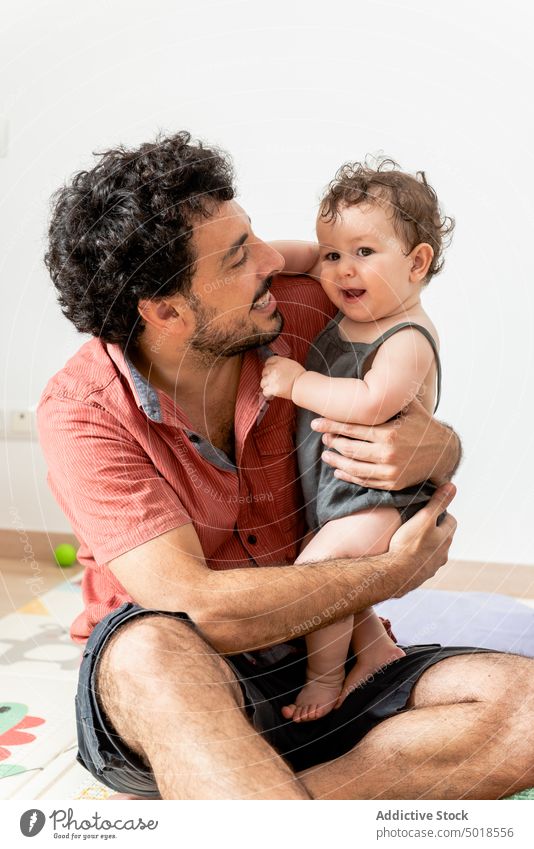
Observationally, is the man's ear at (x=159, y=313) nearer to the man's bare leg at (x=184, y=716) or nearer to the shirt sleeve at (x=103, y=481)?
the shirt sleeve at (x=103, y=481)

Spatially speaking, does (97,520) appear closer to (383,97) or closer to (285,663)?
(285,663)

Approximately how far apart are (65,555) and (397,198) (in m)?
1.54

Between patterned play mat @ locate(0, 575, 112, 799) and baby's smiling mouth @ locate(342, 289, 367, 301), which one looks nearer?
baby's smiling mouth @ locate(342, 289, 367, 301)

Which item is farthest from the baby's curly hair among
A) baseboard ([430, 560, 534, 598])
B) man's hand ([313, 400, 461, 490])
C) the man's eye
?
baseboard ([430, 560, 534, 598])

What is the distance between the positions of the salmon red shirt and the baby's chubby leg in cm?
9

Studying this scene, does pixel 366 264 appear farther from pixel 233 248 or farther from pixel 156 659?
pixel 156 659

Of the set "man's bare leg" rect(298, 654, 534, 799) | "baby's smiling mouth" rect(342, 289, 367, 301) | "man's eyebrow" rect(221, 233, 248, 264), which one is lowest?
"man's bare leg" rect(298, 654, 534, 799)

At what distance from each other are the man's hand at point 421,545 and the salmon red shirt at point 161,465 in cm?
15

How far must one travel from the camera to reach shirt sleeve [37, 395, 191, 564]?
120 centimetres

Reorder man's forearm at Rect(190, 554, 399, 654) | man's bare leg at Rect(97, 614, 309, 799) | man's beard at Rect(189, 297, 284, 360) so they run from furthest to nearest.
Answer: man's beard at Rect(189, 297, 284, 360), man's forearm at Rect(190, 554, 399, 654), man's bare leg at Rect(97, 614, 309, 799)

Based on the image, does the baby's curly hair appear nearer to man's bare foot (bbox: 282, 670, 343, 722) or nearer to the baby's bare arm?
the baby's bare arm

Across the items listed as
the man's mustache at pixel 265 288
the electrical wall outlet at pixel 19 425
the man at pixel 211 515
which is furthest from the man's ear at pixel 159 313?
the electrical wall outlet at pixel 19 425
